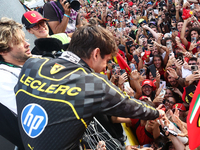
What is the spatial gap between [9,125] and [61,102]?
694mm

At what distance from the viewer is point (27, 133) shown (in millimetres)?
1042

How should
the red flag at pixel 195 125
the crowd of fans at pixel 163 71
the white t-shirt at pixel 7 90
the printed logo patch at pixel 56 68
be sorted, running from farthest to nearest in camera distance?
the crowd of fans at pixel 163 71, the white t-shirt at pixel 7 90, the printed logo patch at pixel 56 68, the red flag at pixel 195 125

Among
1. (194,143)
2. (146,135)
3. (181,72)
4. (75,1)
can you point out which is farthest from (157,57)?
(194,143)

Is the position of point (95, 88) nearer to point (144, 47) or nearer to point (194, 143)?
point (194, 143)

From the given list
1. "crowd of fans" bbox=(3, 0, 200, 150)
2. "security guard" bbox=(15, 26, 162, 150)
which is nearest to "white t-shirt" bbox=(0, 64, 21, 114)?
"security guard" bbox=(15, 26, 162, 150)

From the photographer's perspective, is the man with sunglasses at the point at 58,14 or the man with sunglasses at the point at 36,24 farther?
the man with sunglasses at the point at 58,14

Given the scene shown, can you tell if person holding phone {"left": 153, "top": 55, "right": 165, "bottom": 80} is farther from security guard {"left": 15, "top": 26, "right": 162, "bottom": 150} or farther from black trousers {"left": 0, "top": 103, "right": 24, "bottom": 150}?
black trousers {"left": 0, "top": 103, "right": 24, "bottom": 150}

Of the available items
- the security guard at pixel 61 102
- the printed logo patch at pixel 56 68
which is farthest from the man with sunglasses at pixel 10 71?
the printed logo patch at pixel 56 68

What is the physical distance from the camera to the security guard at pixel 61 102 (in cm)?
98

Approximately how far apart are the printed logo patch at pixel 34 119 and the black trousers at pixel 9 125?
359mm

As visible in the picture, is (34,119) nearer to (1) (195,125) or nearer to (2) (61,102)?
(2) (61,102)

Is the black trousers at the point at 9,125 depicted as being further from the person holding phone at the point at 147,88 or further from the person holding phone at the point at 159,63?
the person holding phone at the point at 159,63

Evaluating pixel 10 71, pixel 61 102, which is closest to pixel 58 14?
pixel 10 71

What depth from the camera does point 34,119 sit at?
1003mm
